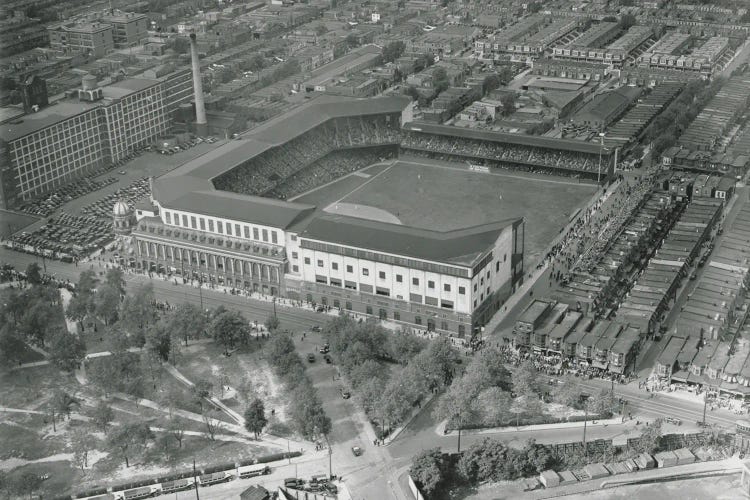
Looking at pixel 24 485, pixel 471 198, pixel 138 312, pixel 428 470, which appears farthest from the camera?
pixel 471 198

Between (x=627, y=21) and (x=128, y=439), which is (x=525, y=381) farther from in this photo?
(x=627, y=21)

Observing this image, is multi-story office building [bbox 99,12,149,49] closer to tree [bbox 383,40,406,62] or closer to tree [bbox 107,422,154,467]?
tree [bbox 383,40,406,62]

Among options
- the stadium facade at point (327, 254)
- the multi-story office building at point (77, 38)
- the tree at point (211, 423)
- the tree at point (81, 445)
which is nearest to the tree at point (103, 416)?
the tree at point (81, 445)

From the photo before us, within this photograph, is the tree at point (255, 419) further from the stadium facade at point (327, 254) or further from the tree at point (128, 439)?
the stadium facade at point (327, 254)

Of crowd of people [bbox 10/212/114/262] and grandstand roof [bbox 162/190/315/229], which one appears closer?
grandstand roof [bbox 162/190/315/229]

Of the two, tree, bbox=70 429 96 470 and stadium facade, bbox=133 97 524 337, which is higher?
stadium facade, bbox=133 97 524 337

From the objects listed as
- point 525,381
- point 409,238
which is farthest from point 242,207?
point 525,381

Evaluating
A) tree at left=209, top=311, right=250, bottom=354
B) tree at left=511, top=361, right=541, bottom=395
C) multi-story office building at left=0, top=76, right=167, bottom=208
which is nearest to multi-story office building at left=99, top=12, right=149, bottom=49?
multi-story office building at left=0, top=76, right=167, bottom=208
